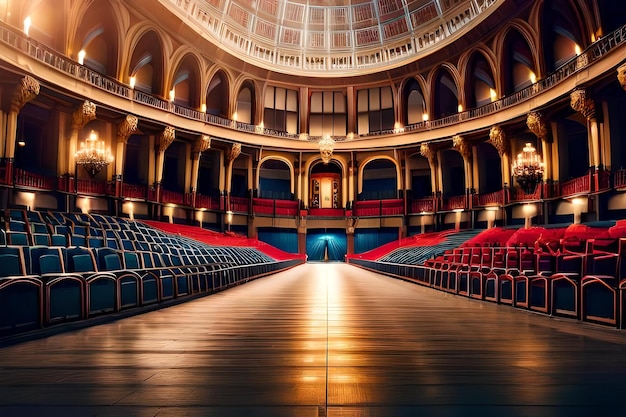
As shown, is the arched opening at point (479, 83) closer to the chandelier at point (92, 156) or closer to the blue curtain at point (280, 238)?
the blue curtain at point (280, 238)

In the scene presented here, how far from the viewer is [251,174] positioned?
2470 centimetres

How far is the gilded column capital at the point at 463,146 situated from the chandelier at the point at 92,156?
1571 cm

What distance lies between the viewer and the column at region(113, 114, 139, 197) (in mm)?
16891

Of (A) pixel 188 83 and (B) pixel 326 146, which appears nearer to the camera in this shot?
(A) pixel 188 83

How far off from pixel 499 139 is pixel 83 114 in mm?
16974

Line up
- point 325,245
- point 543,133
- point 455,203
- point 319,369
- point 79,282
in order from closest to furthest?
1. point 319,369
2. point 79,282
3. point 543,133
4. point 455,203
5. point 325,245

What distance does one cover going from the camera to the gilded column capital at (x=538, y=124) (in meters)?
16.7

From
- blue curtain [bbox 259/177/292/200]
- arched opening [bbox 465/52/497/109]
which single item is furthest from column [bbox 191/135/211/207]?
arched opening [bbox 465/52/497/109]

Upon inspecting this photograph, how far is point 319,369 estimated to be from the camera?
101 inches

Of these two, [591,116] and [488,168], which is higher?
[591,116]

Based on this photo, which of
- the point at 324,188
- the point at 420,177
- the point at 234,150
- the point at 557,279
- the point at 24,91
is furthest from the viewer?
the point at 324,188

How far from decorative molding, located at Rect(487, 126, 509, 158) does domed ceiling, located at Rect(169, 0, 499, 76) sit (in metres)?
5.89

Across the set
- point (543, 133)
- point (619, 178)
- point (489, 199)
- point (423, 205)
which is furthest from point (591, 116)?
point (423, 205)

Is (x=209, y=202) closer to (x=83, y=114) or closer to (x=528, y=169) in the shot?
(x=83, y=114)
